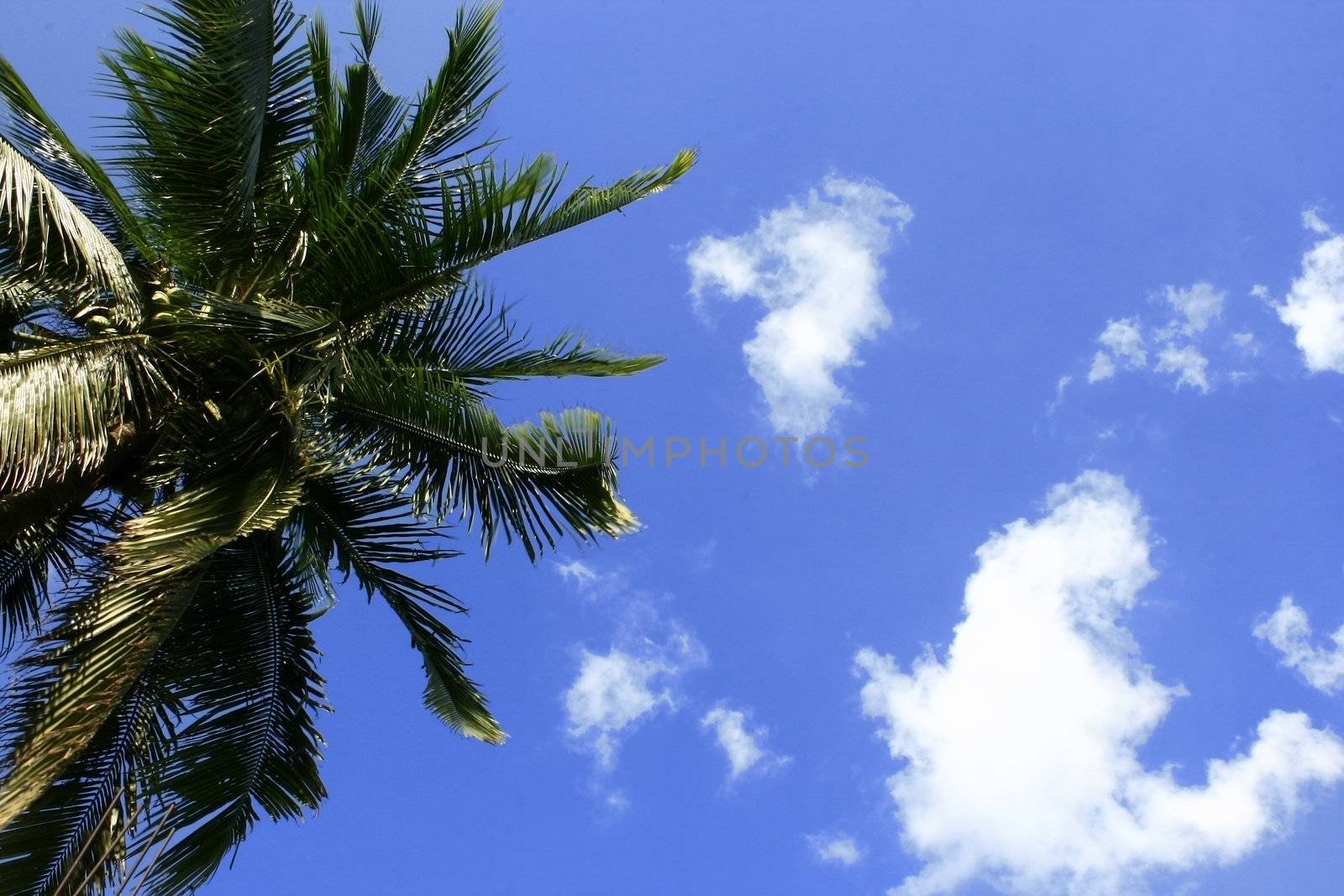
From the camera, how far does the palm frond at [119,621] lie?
5223 millimetres

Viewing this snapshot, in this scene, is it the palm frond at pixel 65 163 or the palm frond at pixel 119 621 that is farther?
the palm frond at pixel 65 163

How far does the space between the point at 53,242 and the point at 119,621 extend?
7.06ft

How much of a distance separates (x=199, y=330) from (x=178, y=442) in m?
0.80

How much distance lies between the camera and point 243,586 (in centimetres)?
675

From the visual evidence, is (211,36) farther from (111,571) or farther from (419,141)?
(111,571)

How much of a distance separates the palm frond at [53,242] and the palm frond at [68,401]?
0.33 m

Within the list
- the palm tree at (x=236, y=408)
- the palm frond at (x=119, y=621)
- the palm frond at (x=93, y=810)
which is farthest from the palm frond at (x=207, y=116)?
the palm frond at (x=93, y=810)

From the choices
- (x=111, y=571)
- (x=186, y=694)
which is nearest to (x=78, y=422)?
(x=111, y=571)

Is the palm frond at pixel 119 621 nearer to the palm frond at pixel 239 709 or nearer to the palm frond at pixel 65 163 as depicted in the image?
the palm frond at pixel 239 709

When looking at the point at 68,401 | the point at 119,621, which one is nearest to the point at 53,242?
the point at 68,401

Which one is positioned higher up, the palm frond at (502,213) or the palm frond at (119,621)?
the palm frond at (502,213)

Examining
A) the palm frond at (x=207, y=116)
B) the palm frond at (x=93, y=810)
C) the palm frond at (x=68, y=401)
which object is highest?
the palm frond at (x=207, y=116)

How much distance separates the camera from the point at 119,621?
553cm

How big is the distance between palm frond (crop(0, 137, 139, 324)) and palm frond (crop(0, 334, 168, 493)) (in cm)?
33
